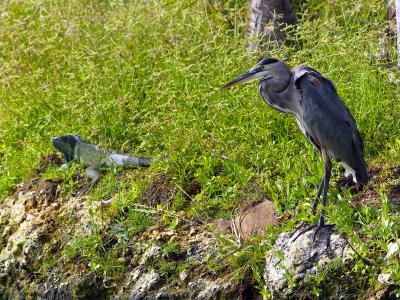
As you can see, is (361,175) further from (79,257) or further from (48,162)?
(48,162)

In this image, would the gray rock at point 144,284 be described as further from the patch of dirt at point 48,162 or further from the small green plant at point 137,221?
the patch of dirt at point 48,162

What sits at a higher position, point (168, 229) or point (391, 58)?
point (391, 58)

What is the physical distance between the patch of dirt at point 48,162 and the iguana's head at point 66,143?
0.66 feet

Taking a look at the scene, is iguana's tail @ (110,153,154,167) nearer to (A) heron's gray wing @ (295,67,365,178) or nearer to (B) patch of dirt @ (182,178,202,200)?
(B) patch of dirt @ (182,178,202,200)

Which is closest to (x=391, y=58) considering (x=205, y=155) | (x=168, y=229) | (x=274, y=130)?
(x=274, y=130)

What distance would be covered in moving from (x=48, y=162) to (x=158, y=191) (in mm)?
1125

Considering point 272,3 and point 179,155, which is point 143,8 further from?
point 179,155

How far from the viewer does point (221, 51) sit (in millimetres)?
7641

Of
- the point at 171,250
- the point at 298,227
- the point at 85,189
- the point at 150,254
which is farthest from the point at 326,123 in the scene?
the point at 85,189

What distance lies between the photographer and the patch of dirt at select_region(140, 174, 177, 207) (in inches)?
261

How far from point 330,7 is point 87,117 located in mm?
2147

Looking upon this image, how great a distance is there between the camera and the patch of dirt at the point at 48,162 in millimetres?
7398

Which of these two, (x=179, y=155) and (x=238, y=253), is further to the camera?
(x=179, y=155)

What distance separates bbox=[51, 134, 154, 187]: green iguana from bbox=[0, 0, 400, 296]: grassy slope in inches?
4.5
